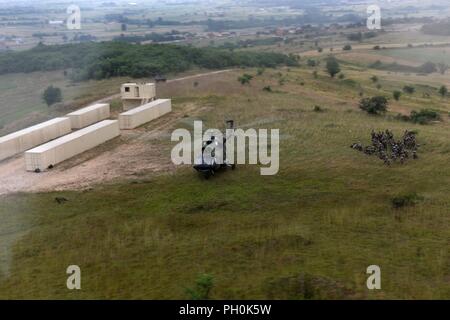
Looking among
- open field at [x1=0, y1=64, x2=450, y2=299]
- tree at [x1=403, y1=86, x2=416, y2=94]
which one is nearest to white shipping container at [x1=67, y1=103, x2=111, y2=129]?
open field at [x1=0, y1=64, x2=450, y2=299]

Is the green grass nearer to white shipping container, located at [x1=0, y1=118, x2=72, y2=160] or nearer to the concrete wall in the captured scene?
the concrete wall

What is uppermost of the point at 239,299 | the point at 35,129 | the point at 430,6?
the point at 430,6

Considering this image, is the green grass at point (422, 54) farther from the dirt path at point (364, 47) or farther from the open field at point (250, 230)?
the open field at point (250, 230)

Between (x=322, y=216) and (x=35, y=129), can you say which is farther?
(x=35, y=129)

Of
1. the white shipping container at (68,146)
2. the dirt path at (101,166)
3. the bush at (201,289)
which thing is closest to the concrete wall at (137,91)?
the dirt path at (101,166)

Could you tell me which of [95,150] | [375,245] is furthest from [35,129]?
[375,245]

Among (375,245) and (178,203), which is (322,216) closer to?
(375,245)

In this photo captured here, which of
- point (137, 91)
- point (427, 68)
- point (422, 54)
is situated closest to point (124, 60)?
point (137, 91)
